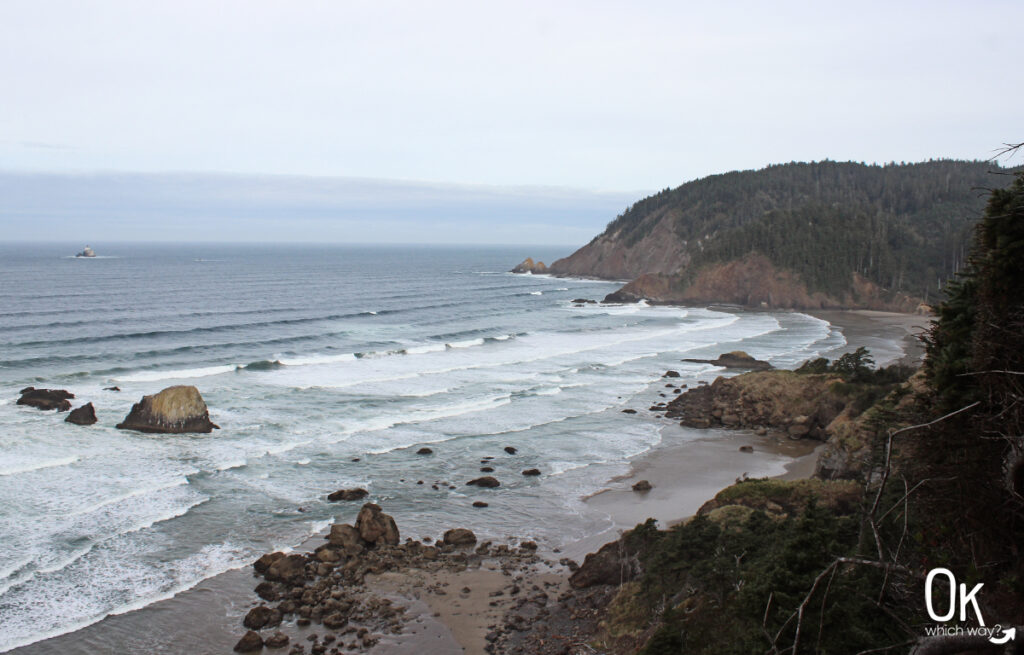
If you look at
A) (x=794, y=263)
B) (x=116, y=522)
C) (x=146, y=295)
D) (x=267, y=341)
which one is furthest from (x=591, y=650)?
(x=794, y=263)

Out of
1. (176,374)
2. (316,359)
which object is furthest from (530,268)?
(176,374)

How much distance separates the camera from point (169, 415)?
32.2m

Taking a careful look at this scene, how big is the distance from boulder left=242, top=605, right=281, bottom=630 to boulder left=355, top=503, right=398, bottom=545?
4462 mm

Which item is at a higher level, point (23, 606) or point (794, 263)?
point (794, 263)

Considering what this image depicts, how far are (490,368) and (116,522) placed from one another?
30.1 meters

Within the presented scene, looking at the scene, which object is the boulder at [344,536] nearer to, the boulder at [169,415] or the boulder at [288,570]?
the boulder at [288,570]

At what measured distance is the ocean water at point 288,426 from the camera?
2103cm

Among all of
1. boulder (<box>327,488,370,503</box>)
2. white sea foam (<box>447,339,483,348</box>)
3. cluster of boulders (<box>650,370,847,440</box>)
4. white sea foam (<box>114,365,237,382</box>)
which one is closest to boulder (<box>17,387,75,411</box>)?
white sea foam (<box>114,365,237,382</box>)

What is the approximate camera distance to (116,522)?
2247 centimetres

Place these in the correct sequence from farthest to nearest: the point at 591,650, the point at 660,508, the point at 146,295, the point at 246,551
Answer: the point at 146,295
the point at 660,508
the point at 246,551
the point at 591,650

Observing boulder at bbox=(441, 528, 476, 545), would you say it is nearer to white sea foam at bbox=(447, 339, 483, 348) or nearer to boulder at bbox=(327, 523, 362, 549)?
boulder at bbox=(327, 523, 362, 549)

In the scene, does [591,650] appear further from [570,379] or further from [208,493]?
[570,379]

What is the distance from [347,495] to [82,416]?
15.6 meters

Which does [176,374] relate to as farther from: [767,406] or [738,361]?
[738,361]
